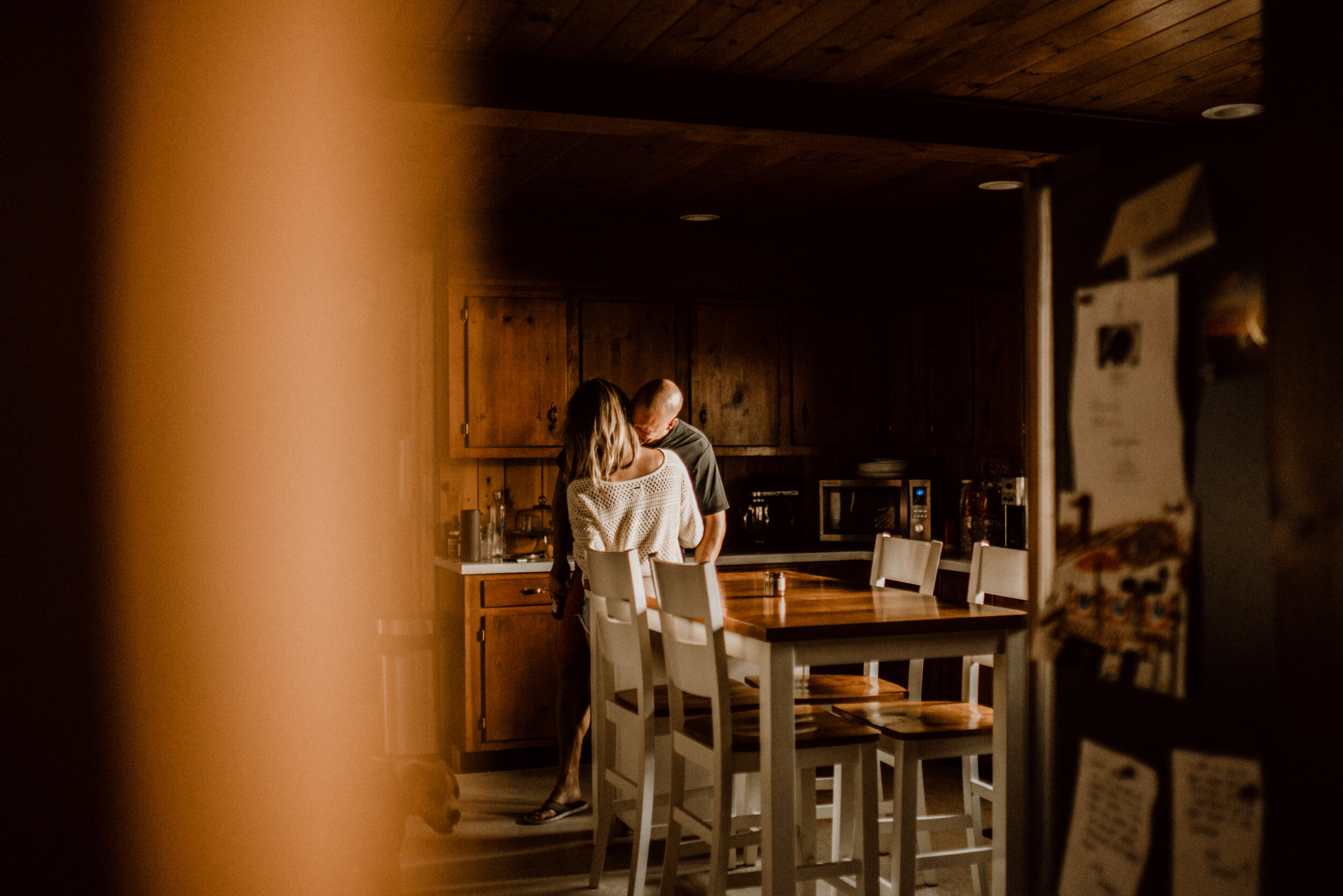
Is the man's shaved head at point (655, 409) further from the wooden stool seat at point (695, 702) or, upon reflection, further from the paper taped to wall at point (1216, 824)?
the paper taped to wall at point (1216, 824)

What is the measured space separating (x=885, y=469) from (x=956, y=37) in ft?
8.97

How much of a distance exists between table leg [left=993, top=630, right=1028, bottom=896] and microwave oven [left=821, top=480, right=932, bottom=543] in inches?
104

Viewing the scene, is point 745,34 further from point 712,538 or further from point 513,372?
point 513,372

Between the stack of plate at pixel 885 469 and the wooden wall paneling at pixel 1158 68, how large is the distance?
2162 mm

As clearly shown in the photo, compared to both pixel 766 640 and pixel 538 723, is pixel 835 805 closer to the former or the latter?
pixel 766 640

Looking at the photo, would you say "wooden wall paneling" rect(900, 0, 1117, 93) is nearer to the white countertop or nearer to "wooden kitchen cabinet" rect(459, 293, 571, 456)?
the white countertop

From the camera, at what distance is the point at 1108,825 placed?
1.22 meters

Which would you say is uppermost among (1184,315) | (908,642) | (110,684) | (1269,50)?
(1269,50)

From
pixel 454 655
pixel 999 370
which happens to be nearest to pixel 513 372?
pixel 454 655

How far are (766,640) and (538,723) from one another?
2.39 m

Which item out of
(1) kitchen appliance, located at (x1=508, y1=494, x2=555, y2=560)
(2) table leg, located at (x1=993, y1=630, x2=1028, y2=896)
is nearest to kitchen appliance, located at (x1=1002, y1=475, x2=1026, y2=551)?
(2) table leg, located at (x1=993, y1=630, x2=1028, y2=896)

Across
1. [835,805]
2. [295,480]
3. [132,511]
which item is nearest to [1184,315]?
[295,480]

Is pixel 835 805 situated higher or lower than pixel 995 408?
lower

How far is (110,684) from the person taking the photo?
4.52 feet
